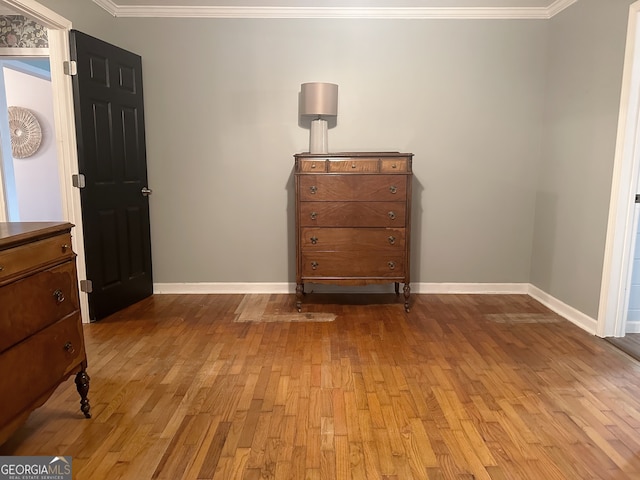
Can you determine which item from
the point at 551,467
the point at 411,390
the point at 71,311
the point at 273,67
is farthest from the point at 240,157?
the point at 551,467

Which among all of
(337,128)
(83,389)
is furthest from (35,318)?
(337,128)

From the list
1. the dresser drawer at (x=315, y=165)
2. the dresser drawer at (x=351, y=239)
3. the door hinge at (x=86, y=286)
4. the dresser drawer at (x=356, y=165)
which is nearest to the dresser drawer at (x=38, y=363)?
the door hinge at (x=86, y=286)

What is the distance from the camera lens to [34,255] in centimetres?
162

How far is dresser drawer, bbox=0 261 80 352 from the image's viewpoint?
1486 mm

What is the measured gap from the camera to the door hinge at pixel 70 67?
9.32 ft

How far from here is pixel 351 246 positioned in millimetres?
3279

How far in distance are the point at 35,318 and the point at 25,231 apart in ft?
1.08

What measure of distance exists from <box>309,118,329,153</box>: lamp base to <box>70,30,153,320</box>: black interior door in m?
1.44

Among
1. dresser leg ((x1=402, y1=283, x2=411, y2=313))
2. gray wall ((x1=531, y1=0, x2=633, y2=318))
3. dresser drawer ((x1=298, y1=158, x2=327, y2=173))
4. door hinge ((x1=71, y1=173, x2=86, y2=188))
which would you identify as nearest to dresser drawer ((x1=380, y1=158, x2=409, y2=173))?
dresser drawer ((x1=298, y1=158, x2=327, y2=173))

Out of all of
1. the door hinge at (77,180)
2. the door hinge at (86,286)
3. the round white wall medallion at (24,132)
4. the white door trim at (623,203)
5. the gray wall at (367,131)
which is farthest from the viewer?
the round white wall medallion at (24,132)

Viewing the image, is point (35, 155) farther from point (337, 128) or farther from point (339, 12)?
point (339, 12)

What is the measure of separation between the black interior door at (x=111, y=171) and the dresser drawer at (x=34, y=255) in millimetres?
1355

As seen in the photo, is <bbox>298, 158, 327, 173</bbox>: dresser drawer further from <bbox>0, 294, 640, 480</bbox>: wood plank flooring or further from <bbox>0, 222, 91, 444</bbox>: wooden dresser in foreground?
<bbox>0, 222, 91, 444</bbox>: wooden dresser in foreground

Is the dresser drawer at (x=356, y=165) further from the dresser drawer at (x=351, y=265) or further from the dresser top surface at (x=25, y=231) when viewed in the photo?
the dresser top surface at (x=25, y=231)
